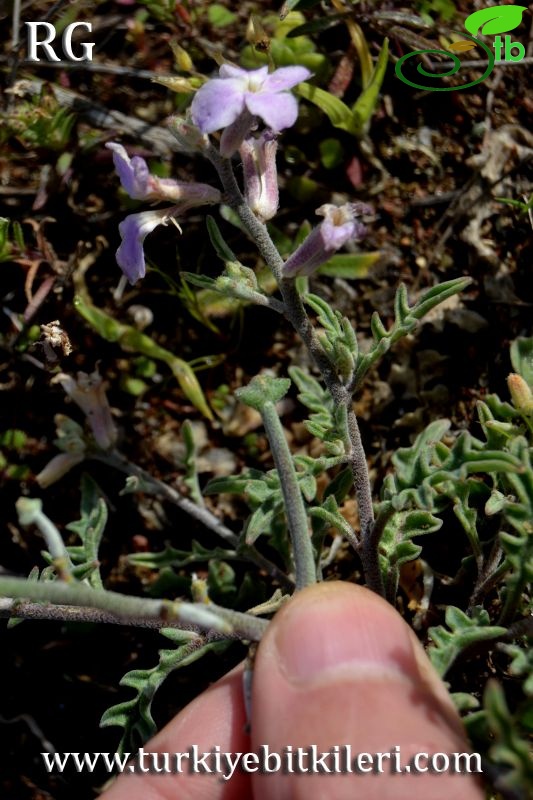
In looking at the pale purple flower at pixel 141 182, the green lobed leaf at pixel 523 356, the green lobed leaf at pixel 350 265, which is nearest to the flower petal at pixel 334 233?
the pale purple flower at pixel 141 182

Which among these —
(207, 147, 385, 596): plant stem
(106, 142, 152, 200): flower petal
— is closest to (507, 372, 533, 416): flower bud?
(207, 147, 385, 596): plant stem

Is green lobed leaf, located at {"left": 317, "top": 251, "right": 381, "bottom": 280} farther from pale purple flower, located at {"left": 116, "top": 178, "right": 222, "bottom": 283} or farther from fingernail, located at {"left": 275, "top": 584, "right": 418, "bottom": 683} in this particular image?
fingernail, located at {"left": 275, "top": 584, "right": 418, "bottom": 683}

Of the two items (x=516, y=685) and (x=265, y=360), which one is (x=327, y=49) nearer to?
(x=265, y=360)

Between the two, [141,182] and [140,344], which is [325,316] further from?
[140,344]

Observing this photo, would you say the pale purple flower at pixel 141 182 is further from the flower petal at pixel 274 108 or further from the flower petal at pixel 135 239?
the flower petal at pixel 274 108

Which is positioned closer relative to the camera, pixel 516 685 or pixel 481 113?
pixel 516 685

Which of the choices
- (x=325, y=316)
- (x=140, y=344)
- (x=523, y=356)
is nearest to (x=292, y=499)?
(x=325, y=316)

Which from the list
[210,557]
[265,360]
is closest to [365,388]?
[265,360]
